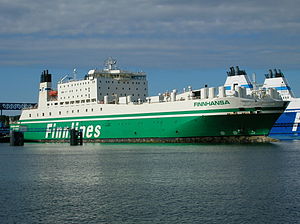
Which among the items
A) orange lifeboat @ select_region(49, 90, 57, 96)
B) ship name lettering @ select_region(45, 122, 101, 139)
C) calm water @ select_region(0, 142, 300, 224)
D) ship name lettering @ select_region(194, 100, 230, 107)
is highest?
orange lifeboat @ select_region(49, 90, 57, 96)

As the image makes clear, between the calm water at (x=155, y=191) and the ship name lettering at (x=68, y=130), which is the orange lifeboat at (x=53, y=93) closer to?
the ship name lettering at (x=68, y=130)

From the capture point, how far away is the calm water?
1423 cm

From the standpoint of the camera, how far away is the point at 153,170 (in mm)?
23891

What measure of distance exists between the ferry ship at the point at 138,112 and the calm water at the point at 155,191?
39.9 feet

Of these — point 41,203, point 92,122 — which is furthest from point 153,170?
point 92,122

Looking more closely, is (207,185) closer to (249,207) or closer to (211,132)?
(249,207)

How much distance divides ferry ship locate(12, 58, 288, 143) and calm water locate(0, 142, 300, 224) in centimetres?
1217

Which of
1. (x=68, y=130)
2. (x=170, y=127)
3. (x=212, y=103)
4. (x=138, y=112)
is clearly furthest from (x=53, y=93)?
(x=212, y=103)

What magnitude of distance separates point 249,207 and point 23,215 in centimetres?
663

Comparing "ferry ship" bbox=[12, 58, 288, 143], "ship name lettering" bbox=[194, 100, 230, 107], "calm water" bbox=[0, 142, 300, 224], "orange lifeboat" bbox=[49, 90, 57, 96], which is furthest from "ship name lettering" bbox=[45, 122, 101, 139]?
"calm water" bbox=[0, 142, 300, 224]

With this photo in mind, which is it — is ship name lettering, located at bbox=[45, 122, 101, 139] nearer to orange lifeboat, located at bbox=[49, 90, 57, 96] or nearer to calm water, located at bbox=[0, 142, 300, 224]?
orange lifeboat, located at bbox=[49, 90, 57, 96]

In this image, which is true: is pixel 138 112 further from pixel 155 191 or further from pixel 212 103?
pixel 155 191

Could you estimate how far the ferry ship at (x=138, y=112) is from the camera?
40.1 m

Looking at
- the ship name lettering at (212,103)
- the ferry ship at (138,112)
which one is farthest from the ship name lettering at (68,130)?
the ship name lettering at (212,103)
